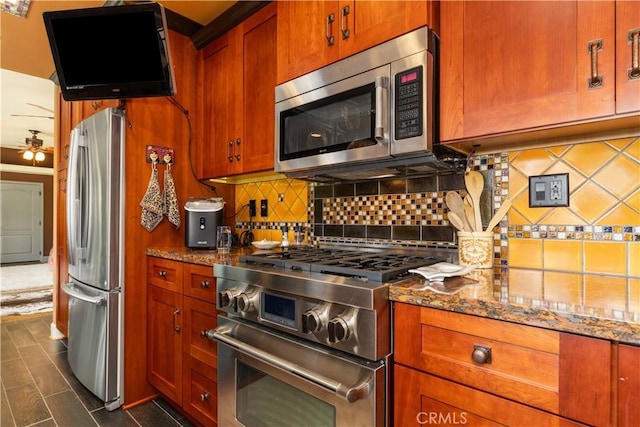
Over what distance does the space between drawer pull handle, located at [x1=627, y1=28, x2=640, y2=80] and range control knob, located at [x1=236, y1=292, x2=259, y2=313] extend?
1323 millimetres

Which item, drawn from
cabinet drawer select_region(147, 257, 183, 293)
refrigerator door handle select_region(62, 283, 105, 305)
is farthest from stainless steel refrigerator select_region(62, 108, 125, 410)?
cabinet drawer select_region(147, 257, 183, 293)

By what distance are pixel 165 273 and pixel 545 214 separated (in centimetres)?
190

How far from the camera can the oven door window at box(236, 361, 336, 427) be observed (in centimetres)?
112

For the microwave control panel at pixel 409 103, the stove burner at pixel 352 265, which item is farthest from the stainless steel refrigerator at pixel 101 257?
the microwave control panel at pixel 409 103

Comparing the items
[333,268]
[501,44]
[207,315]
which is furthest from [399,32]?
[207,315]

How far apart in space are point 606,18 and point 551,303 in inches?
30.9

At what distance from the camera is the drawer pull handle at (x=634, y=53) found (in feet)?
2.82

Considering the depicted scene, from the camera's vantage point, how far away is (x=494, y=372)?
0.80 metres

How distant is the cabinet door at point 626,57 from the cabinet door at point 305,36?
92 cm

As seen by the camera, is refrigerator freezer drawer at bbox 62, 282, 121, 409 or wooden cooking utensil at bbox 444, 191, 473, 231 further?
refrigerator freezer drawer at bbox 62, 282, 121, 409

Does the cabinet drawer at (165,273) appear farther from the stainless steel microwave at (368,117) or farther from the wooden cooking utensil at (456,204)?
the wooden cooking utensil at (456,204)

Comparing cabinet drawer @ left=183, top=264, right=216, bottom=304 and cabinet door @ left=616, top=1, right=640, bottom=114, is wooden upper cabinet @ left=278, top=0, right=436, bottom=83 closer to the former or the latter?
cabinet door @ left=616, top=1, right=640, bottom=114

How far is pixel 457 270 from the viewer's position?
1.08 m

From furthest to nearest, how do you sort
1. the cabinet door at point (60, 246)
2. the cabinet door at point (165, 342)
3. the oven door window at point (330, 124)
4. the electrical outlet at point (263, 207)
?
the cabinet door at point (60, 246), the electrical outlet at point (263, 207), the cabinet door at point (165, 342), the oven door window at point (330, 124)
